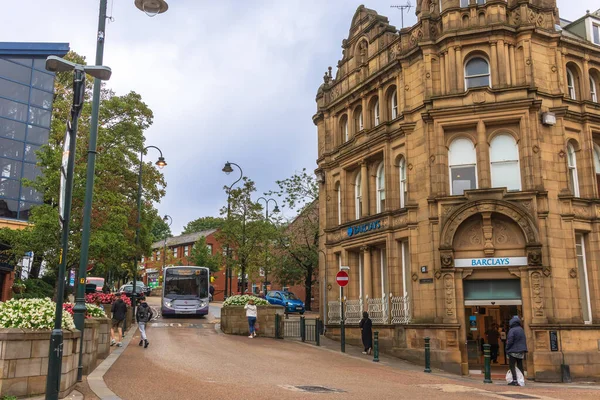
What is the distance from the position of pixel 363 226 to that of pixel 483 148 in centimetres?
639

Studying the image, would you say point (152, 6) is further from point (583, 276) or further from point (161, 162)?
point (161, 162)

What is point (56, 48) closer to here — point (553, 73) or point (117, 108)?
point (117, 108)

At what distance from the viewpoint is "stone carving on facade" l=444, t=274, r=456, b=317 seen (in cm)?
1998

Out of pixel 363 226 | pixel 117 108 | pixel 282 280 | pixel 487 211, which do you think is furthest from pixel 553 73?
pixel 282 280

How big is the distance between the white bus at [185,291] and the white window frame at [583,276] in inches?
854

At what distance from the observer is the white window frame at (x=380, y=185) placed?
2498 centimetres

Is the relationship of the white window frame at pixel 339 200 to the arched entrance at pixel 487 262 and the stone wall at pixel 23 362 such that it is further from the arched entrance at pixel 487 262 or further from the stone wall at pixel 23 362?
the stone wall at pixel 23 362

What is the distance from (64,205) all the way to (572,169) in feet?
62.1

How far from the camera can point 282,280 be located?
4891 cm

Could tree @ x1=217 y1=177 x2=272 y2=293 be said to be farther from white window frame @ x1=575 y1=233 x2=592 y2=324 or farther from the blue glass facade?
white window frame @ x1=575 y1=233 x2=592 y2=324

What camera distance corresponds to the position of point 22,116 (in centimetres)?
3894

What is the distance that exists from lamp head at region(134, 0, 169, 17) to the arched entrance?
1254cm

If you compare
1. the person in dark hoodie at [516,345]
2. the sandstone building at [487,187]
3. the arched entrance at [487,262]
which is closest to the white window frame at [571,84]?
the sandstone building at [487,187]

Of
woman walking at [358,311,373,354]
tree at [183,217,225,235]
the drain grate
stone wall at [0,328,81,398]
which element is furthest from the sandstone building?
tree at [183,217,225,235]
